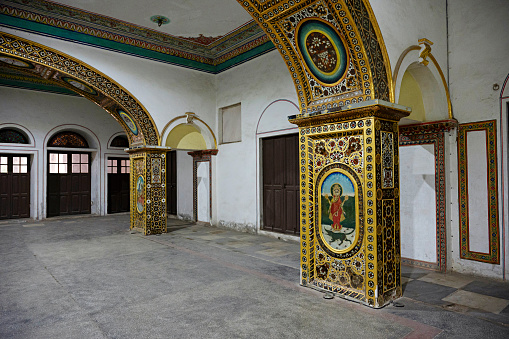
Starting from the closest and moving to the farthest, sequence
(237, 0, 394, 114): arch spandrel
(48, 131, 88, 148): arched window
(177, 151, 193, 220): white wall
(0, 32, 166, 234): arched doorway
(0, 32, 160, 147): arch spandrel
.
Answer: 1. (237, 0, 394, 114): arch spandrel
2. (0, 32, 160, 147): arch spandrel
3. (0, 32, 166, 234): arched doorway
4. (177, 151, 193, 220): white wall
5. (48, 131, 88, 148): arched window

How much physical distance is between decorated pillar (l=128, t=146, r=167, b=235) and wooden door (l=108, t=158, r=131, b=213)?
3816 millimetres

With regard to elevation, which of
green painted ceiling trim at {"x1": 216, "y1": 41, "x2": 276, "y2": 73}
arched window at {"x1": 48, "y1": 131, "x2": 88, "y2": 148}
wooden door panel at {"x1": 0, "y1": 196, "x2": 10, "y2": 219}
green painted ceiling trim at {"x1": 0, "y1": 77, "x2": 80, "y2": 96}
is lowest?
wooden door panel at {"x1": 0, "y1": 196, "x2": 10, "y2": 219}

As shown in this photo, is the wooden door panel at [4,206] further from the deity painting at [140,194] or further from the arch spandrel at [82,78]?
the deity painting at [140,194]

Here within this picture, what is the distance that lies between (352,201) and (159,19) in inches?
201

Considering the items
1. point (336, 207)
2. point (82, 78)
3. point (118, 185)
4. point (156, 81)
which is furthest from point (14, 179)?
point (336, 207)

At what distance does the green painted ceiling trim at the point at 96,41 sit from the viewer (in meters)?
5.77

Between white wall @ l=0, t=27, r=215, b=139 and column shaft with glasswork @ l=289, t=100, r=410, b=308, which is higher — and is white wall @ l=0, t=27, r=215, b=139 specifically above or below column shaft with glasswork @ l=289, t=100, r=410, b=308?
above

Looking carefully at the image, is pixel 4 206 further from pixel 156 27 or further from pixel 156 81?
pixel 156 27

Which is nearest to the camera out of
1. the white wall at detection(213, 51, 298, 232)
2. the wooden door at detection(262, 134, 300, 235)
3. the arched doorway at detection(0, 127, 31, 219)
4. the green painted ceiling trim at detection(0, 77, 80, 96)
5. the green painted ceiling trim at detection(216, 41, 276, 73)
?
the wooden door at detection(262, 134, 300, 235)

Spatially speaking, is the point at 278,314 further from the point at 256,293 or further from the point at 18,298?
the point at 18,298

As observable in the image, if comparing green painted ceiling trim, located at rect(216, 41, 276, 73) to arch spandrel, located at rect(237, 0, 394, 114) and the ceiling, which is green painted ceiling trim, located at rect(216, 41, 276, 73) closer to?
the ceiling

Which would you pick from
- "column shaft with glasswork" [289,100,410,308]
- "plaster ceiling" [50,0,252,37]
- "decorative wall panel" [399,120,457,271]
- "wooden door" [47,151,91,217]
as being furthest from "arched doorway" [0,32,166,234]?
"decorative wall panel" [399,120,457,271]

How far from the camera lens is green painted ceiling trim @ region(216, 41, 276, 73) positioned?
7.21 m

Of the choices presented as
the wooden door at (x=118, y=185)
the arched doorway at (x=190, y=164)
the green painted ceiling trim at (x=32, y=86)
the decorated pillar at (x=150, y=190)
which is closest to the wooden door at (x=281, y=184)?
the arched doorway at (x=190, y=164)
